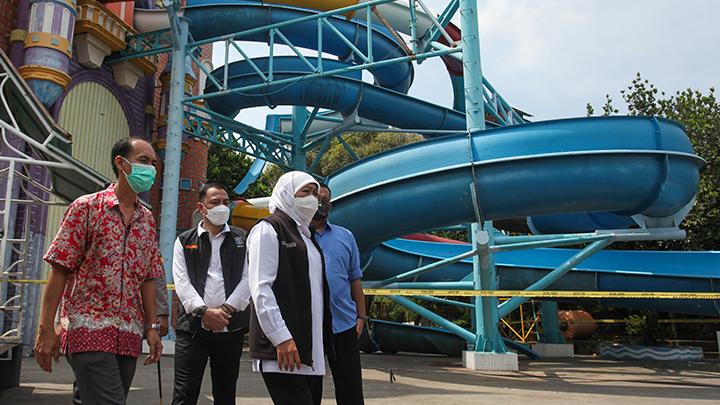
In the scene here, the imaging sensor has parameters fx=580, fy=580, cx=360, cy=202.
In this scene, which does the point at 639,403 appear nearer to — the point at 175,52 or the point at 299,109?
the point at 175,52

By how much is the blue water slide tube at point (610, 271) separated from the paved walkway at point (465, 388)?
220 cm

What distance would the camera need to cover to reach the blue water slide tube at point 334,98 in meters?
13.8

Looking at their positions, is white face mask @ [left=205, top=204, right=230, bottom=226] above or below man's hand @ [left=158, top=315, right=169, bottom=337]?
above

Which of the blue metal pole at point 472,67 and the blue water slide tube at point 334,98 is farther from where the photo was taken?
the blue water slide tube at point 334,98

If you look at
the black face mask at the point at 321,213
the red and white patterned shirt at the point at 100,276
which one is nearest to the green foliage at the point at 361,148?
the black face mask at the point at 321,213

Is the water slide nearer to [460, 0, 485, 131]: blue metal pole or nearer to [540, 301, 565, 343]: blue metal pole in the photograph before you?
[460, 0, 485, 131]: blue metal pole

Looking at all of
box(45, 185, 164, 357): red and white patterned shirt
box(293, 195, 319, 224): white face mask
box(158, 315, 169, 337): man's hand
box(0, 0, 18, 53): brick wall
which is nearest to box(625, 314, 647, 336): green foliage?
box(293, 195, 319, 224): white face mask

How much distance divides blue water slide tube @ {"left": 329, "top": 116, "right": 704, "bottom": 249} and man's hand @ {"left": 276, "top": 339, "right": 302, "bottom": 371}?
17.9ft

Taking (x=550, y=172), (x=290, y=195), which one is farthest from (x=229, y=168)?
(x=290, y=195)

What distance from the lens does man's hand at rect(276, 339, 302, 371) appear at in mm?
2340

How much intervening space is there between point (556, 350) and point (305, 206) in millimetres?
13209

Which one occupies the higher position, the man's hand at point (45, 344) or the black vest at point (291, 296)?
the black vest at point (291, 296)

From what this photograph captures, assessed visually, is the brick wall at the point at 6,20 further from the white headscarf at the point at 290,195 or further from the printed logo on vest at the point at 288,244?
the printed logo on vest at the point at 288,244

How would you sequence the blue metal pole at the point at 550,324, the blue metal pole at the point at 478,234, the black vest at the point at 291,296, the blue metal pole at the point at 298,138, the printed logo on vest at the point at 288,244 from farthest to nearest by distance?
the blue metal pole at the point at 298,138 → the blue metal pole at the point at 550,324 → the blue metal pole at the point at 478,234 → the printed logo on vest at the point at 288,244 → the black vest at the point at 291,296
